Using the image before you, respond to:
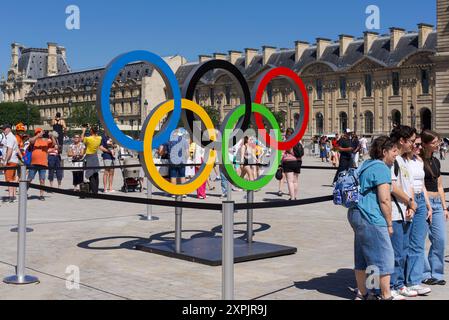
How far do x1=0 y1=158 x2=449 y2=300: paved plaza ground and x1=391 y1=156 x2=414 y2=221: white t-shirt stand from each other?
0.86m

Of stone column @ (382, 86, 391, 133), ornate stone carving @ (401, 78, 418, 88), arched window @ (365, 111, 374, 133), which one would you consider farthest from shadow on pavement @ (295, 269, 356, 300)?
arched window @ (365, 111, 374, 133)

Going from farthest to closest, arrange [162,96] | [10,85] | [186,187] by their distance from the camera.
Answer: [10,85] → [162,96] → [186,187]

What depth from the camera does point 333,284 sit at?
6.65 meters

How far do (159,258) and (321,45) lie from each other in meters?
71.7

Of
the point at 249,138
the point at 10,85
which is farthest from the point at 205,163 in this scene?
the point at 10,85

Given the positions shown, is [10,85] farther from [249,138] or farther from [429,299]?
[429,299]

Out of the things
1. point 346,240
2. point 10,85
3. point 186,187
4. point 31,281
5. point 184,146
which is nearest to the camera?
point 31,281

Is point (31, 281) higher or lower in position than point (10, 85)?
lower

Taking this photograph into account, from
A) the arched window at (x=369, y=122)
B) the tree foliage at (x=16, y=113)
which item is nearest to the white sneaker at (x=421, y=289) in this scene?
the arched window at (x=369, y=122)

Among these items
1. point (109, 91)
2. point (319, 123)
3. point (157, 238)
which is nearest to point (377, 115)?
point (319, 123)

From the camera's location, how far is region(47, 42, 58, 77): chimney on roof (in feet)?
480

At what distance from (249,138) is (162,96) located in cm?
8799

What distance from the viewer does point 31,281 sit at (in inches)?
262

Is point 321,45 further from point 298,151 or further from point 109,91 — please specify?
point 109,91
